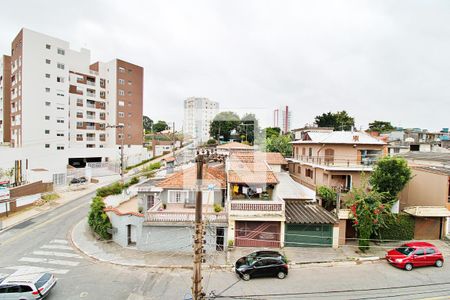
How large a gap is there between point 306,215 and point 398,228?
25.3 feet

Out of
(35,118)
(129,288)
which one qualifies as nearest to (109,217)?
(129,288)

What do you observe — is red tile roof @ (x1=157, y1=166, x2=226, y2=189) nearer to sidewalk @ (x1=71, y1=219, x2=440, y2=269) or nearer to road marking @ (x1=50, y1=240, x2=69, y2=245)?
sidewalk @ (x1=71, y1=219, x2=440, y2=269)

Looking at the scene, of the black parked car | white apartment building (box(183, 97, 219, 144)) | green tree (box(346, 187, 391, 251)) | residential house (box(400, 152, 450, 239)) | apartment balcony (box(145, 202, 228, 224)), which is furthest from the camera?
white apartment building (box(183, 97, 219, 144))

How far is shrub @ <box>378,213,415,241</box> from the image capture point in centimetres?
1867

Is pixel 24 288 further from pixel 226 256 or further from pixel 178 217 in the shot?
pixel 226 256

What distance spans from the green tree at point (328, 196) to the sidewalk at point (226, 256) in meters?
3.92

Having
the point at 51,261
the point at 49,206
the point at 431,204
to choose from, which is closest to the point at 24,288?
the point at 51,261

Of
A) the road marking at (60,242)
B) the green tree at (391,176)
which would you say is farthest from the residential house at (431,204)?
the road marking at (60,242)

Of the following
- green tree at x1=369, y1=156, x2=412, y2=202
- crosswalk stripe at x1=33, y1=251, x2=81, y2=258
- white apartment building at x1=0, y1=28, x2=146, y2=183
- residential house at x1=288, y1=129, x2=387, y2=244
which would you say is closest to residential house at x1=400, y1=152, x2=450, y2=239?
green tree at x1=369, y1=156, x2=412, y2=202

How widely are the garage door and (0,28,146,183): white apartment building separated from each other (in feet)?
115

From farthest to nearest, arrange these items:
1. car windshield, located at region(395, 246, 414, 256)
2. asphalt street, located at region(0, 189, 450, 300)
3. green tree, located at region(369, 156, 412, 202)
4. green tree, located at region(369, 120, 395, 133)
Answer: green tree, located at region(369, 120, 395, 133) → green tree, located at region(369, 156, 412, 202) → car windshield, located at region(395, 246, 414, 256) → asphalt street, located at region(0, 189, 450, 300)

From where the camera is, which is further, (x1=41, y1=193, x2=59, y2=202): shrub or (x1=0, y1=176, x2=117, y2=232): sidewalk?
(x1=41, y1=193, x2=59, y2=202): shrub

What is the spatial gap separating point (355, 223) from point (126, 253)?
16.6 m

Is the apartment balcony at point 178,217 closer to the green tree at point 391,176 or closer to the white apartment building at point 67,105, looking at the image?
the green tree at point 391,176
